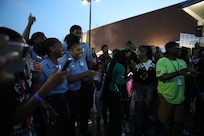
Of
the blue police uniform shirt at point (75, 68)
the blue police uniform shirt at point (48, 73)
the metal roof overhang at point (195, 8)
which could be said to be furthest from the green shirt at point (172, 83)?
the metal roof overhang at point (195, 8)

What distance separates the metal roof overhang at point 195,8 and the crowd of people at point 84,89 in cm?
415

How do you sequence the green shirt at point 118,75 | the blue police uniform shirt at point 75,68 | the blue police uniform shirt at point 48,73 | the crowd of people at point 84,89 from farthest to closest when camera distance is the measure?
the green shirt at point 118,75
the blue police uniform shirt at point 75,68
the blue police uniform shirt at point 48,73
the crowd of people at point 84,89

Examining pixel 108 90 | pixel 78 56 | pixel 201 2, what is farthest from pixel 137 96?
pixel 201 2

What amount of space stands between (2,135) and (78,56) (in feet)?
8.88

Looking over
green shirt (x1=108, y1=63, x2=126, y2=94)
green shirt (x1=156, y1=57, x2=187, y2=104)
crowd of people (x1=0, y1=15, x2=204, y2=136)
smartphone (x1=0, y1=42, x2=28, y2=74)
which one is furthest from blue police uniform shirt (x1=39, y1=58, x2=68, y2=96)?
smartphone (x1=0, y1=42, x2=28, y2=74)

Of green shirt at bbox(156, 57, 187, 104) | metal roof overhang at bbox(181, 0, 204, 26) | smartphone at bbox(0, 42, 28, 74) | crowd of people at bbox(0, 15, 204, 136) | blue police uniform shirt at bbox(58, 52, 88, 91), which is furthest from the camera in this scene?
metal roof overhang at bbox(181, 0, 204, 26)

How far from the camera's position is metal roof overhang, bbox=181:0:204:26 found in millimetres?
9617

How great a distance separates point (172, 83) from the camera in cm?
455

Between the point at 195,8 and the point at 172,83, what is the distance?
7.02 m

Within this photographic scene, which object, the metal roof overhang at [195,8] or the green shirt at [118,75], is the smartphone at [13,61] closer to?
the green shirt at [118,75]

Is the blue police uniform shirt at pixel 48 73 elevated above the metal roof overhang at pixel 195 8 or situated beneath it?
situated beneath

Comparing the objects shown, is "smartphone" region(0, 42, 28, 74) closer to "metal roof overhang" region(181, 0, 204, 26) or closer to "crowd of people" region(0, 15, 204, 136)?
"crowd of people" region(0, 15, 204, 136)

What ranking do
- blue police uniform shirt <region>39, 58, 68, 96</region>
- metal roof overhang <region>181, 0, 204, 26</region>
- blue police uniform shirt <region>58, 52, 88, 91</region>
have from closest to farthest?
blue police uniform shirt <region>39, 58, 68, 96</region>, blue police uniform shirt <region>58, 52, 88, 91</region>, metal roof overhang <region>181, 0, 204, 26</region>

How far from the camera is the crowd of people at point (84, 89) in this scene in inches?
87.7
